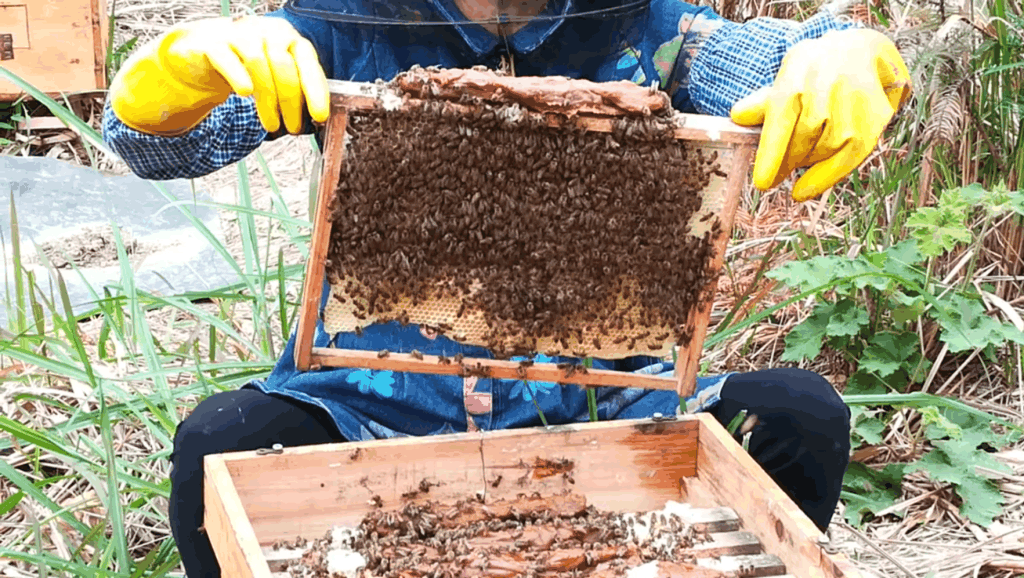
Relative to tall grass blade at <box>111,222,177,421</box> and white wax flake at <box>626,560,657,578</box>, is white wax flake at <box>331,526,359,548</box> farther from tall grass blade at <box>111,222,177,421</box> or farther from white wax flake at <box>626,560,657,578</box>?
tall grass blade at <box>111,222,177,421</box>

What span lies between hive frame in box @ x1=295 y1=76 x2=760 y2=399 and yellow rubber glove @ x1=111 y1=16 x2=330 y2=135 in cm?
7

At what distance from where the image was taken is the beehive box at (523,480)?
6.31ft

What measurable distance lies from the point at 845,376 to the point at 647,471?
147cm

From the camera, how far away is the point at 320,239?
201 centimetres

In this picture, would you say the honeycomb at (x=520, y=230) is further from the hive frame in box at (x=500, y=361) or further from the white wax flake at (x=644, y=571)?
the white wax flake at (x=644, y=571)

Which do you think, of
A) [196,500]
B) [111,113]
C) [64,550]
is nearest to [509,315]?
[196,500]

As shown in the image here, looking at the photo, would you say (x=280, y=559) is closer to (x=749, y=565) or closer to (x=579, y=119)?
(x=749, y=565)

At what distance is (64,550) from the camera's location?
8.70 ft

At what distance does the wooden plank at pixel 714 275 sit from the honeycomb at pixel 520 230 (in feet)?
0.04

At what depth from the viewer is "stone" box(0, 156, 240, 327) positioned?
444cm

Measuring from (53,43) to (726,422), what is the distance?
14.9ft

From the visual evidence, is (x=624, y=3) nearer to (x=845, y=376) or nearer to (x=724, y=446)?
(x=724, y=446)

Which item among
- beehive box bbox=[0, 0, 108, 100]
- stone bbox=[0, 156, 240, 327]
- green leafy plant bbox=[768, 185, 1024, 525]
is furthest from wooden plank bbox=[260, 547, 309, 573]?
beehive box bbox=[0, 0, 108, 100]

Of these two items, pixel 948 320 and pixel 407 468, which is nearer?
pixel 407 468
